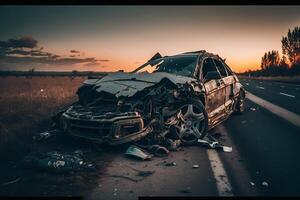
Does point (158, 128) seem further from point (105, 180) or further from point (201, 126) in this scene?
point (105, 180)

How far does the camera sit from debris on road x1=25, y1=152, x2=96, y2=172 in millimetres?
4727

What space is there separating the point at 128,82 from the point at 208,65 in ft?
7.85

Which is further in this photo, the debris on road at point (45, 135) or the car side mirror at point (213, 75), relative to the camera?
the car side mirror at point (213, 75)

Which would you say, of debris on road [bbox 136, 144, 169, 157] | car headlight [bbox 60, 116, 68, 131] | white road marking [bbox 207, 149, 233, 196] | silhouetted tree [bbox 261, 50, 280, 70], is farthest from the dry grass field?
silhouetted tree [bbox 261, 50, 280, 70]

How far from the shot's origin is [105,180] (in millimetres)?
4391

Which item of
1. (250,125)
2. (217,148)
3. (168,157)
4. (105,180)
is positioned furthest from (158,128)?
(250,125)

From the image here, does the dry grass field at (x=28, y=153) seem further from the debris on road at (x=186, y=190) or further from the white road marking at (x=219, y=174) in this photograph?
the white road marking at (x=219, y=174)

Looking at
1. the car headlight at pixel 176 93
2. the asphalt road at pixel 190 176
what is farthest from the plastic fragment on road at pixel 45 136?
the car headlight at pixel 176 93

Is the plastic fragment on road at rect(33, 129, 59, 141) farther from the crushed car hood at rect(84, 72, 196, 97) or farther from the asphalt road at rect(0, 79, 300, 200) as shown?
the crushed car hood at rect(84, 72, 196, 97)

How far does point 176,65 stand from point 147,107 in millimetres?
2021

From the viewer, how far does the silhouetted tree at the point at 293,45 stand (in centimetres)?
6116

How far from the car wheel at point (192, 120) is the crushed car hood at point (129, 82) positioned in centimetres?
55

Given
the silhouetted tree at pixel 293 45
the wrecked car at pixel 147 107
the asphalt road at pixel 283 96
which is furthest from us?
the silhouetted tree at pixel 293 45

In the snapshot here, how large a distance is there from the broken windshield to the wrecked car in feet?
0.09
